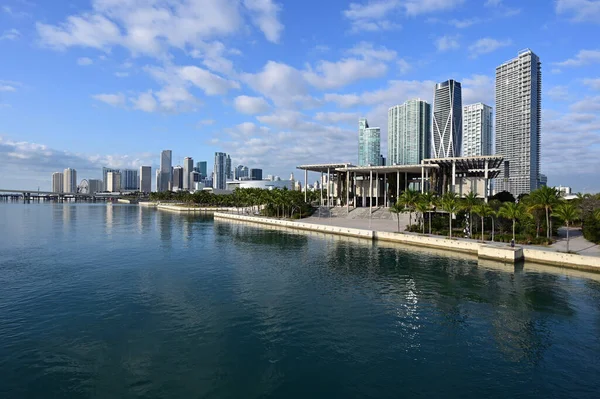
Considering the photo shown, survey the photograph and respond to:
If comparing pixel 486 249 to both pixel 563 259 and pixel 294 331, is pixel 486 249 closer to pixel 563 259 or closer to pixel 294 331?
pixel 563 259

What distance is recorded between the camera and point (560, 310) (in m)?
29.4

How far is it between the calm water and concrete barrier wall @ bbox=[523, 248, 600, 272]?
3045 millimetres

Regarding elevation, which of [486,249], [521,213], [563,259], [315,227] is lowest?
[315,227]

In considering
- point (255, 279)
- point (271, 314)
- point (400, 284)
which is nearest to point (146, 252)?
point (255, 279)

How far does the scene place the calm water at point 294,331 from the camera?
703 inches

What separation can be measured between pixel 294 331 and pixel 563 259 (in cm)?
4292

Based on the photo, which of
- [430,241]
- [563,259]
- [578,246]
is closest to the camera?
[563,259]

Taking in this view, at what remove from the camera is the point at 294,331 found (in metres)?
24.4

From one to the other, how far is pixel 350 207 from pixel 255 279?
8821cm

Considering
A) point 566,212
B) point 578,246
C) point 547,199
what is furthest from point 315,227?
point 578,246

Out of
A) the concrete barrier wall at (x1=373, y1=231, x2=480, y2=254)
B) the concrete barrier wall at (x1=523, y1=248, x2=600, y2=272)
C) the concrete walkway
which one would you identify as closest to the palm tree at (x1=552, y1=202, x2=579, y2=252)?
the concrete walkway

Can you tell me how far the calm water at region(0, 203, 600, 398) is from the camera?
17844mm

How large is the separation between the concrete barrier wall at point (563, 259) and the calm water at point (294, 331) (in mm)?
3045

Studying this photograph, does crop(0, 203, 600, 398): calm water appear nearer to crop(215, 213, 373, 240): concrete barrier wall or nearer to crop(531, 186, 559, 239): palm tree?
crop(531, 186, 559, 239): palm tree
